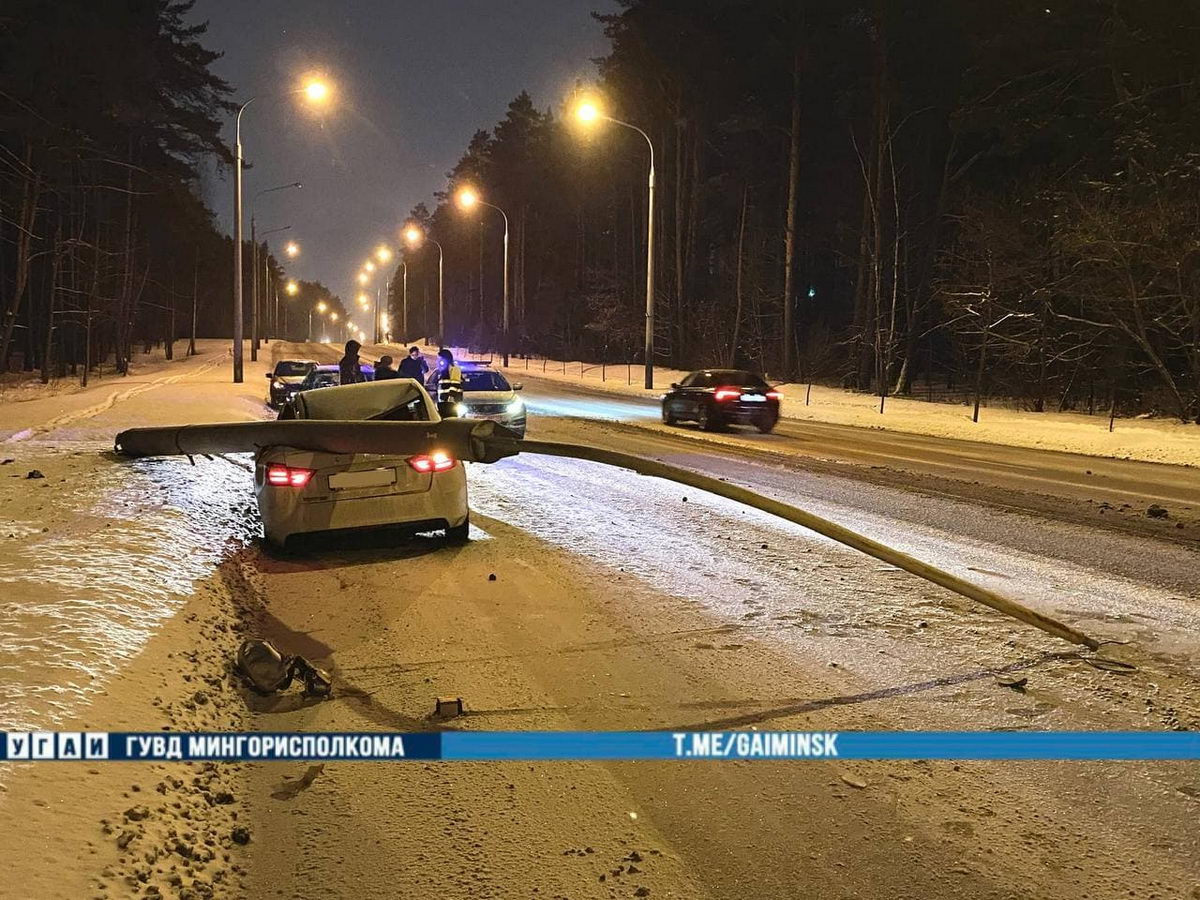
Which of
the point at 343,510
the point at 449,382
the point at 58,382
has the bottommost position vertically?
the point at 343,510

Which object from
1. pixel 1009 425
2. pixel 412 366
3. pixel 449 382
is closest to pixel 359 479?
pixel 412 366

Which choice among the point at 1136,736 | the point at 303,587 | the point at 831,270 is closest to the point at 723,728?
the point at 1136,736

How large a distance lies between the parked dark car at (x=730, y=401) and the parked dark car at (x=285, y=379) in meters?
9.76

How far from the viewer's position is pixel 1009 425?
951 inches

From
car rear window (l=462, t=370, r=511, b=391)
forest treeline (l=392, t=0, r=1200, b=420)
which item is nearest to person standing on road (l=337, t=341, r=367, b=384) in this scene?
car rear window (l=462, t=370, r=511, b=391)

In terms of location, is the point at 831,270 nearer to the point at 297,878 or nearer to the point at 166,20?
the point at 166,20

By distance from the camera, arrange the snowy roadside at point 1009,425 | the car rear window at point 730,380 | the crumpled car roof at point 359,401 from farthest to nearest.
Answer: the car rear window at point 730,380, the snowy roadside at point 1009,425, the crumpled car roof at point 359,401

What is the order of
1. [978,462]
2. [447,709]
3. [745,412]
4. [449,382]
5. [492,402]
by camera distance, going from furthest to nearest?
[745,412]
[492,402]
[449,382]
[978,462]
[447,709]

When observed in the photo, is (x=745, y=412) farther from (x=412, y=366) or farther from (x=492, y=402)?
(x=412, y=366)

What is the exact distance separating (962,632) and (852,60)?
40.0 metres

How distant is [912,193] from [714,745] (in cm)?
4118

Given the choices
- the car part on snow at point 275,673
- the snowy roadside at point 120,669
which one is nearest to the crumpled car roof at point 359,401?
the snowy roadside at point 120,669

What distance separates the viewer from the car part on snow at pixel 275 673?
507cm

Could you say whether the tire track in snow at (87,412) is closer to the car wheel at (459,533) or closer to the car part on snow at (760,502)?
the car wheel at (459,533)
